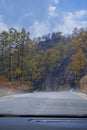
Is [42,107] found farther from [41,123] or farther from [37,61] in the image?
[37,61]

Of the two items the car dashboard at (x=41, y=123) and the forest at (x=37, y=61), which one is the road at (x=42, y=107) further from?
the forest at (x=37, y=61)

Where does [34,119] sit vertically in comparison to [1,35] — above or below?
below

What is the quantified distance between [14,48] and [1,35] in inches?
336

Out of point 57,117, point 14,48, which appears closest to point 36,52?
point 14,48

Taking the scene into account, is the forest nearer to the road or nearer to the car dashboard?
the road

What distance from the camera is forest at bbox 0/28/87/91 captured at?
56562 mm

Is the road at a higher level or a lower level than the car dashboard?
lower

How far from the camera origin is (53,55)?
88.9m

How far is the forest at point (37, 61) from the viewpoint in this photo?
56.6 metres

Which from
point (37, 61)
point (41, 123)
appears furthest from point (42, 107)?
point (37, 61)

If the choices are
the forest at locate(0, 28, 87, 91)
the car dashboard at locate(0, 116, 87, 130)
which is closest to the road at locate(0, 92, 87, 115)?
the car dashboard at locate(0, 116, 87, 130)

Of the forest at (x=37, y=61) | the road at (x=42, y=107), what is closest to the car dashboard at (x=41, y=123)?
the road at (x=42, y=107)

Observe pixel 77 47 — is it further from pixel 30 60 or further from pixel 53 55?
pixel 30 60

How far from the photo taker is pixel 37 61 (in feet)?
211
